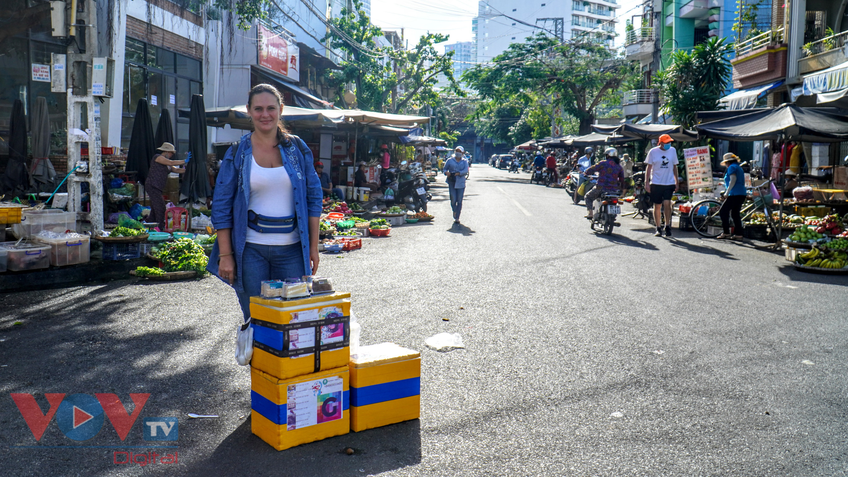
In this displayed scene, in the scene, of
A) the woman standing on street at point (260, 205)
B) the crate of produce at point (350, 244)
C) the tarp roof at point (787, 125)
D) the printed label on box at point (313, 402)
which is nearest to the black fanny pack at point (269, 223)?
the woman standing on street at point (260, 205)

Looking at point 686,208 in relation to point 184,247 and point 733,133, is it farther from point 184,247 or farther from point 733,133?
point 184,247

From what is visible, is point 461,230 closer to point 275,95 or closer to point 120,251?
point 120,251

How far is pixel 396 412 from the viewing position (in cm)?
411

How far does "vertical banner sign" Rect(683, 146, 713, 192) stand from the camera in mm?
15797

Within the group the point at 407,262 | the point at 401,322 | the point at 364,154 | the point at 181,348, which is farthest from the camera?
the point at 364,154

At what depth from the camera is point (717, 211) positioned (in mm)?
14016

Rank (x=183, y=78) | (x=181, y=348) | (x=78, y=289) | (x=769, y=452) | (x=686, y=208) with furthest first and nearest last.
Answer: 1. (x=183, y=78)
2. (x=686, y=208)
3. (x=78, y=289)
4. (x=181, y=348)
5. (x=769, y=452)

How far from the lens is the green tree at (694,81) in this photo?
2341cm

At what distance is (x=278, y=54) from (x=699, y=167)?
16.6m

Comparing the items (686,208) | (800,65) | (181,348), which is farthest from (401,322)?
(800,65)

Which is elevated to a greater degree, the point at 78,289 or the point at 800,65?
the point at 800,65

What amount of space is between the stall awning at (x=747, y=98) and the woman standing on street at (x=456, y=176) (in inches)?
438

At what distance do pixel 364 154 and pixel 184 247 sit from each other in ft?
63.4

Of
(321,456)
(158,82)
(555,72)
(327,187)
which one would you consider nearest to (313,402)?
(321,456)
